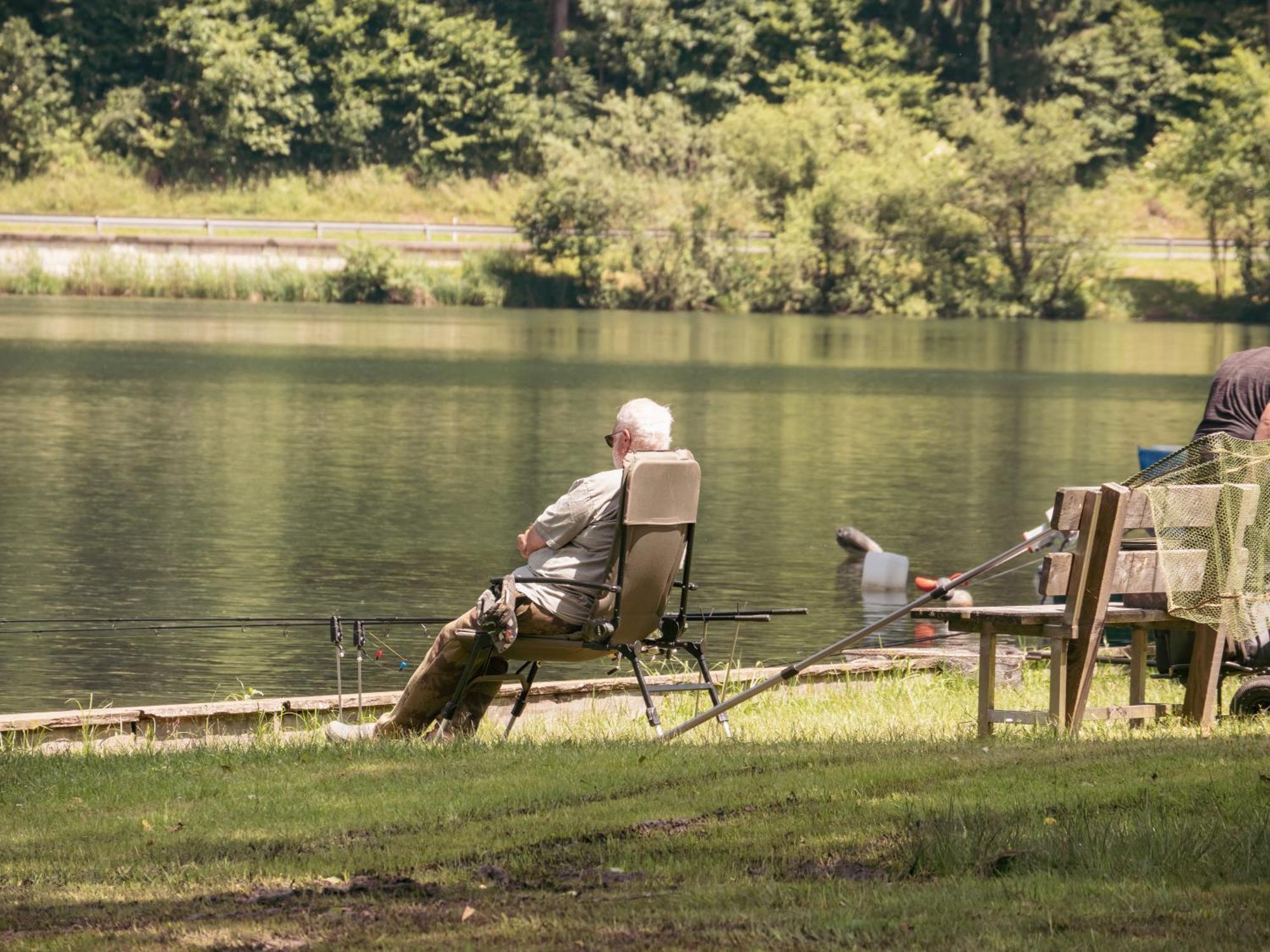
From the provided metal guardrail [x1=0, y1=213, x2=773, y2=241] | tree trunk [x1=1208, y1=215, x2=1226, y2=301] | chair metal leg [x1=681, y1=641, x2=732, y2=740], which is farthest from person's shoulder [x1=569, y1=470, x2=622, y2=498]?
tree trunk [x1=1208, y1=215, x2=1226, y2=301]

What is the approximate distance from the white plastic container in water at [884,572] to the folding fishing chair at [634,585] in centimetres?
857

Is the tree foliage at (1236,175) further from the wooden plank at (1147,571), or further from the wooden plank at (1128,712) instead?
the wooden plank at (1147,571)

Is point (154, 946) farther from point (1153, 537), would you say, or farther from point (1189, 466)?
point (1153, 537)

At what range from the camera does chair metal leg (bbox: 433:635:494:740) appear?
826cm

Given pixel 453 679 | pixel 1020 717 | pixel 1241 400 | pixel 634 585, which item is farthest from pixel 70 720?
pixel 1241 400

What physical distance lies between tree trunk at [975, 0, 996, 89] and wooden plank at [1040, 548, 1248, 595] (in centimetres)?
8424

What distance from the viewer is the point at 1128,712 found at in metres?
8.30

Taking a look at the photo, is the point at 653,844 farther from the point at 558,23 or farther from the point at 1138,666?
the point at 558,23

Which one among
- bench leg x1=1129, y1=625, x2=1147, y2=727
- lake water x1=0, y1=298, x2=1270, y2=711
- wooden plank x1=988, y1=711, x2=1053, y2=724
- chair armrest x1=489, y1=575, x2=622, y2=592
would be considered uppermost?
chair armrest x1=489, y1=575, x2=622, y2=592

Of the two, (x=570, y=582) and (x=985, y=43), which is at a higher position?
(x=985, y=43)

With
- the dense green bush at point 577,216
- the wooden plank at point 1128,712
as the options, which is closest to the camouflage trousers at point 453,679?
the wooden plank at point 1128,712

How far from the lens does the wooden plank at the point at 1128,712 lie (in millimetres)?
8180

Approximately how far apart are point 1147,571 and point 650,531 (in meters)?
1.85

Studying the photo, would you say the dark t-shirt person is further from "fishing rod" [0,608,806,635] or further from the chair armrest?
the chair armrest
